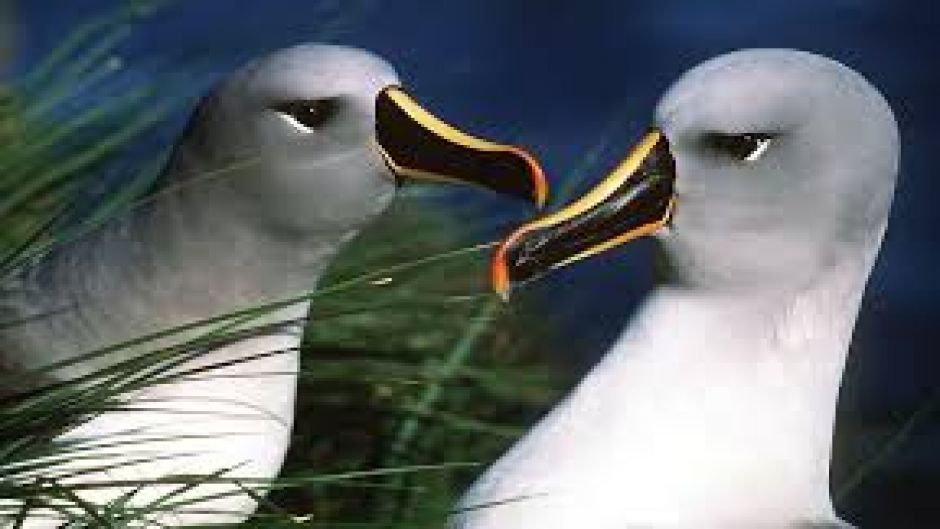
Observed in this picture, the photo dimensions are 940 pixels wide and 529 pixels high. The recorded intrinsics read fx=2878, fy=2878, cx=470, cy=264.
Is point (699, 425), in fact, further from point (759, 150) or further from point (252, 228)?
point (252, 228)

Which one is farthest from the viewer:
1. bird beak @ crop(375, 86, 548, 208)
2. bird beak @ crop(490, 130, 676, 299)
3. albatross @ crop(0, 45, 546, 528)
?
albatross @ crop(0, 45, 546, 528)

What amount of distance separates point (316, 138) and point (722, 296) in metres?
0.73

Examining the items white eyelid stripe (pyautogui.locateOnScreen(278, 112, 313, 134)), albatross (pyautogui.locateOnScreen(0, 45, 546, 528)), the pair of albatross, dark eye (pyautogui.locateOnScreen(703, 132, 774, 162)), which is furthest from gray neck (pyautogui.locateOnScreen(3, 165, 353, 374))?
dark eye (pyautogui.locateOnScreen(703, 132, 774, 162))

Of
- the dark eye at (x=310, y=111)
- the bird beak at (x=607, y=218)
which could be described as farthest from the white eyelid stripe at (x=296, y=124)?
the bird beak at (x=607, y=218)

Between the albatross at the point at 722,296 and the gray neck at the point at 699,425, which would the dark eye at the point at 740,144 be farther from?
the gray neck at the point at 699,425

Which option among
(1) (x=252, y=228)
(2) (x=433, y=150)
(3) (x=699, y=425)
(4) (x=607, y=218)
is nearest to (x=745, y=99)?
(4) (x=607, y=218)

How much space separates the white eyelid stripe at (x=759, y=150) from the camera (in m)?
3.41

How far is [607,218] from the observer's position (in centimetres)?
342

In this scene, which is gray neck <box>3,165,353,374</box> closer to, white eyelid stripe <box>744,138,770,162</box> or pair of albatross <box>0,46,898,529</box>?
pair of albatross <box>0,46,898,529</box>

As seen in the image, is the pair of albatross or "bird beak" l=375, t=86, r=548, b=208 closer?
the pair of albatross

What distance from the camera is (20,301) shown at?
391cm

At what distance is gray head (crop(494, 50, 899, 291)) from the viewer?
339 centimetres

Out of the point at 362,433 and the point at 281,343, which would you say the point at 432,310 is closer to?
the point at 362,433

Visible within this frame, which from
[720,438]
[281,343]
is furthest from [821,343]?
[281,343]
